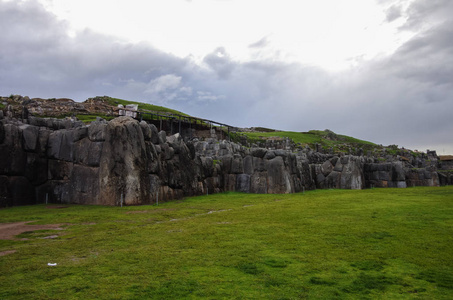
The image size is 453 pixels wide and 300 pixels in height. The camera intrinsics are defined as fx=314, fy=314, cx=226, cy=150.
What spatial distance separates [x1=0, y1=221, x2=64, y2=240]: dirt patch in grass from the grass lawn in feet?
2.44

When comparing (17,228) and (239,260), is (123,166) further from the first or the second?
(239,260)

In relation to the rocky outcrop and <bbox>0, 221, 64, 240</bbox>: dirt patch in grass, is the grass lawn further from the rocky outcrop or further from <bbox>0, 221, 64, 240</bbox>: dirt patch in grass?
the rocky outcrop

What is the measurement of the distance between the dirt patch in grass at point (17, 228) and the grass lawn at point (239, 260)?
74 centimetres

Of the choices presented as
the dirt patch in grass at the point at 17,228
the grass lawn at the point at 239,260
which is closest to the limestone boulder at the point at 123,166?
the dirt patch in grass at the point at 17,228

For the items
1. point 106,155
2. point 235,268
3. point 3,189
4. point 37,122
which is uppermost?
point 37,122

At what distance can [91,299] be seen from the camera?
17.5 ft

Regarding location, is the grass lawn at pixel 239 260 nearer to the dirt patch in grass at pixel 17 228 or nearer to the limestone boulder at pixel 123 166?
the dirt patch in grass at pixel 17 228

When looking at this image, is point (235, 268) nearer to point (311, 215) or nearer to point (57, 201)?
point (311, 215)

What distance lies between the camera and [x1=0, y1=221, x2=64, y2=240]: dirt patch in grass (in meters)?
11.6

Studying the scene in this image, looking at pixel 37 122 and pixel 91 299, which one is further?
pixel 37 122

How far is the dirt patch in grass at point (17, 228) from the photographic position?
11562mm

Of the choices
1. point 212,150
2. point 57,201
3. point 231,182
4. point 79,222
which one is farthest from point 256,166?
point 79,222

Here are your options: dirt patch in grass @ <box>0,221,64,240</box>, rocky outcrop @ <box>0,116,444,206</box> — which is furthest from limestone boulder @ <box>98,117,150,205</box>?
dirt patch in grass @ <box>0,221,64,240</box>

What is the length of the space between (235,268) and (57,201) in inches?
762
